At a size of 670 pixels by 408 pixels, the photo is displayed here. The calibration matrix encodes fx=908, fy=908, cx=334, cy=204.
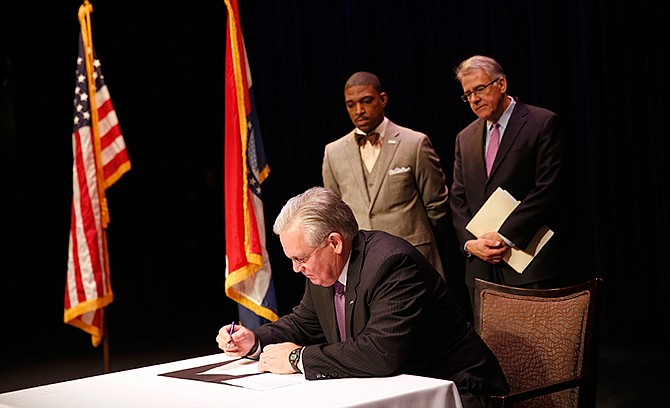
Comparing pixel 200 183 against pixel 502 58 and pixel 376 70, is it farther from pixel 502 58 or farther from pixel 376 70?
pixel 502 58

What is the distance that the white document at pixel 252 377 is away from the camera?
2.30 m

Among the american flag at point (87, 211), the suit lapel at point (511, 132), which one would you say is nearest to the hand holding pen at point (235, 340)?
the suit lapel at point (511, 132)

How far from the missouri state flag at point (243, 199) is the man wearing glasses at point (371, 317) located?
203cm

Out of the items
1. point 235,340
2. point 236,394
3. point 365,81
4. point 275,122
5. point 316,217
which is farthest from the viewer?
point 275,122

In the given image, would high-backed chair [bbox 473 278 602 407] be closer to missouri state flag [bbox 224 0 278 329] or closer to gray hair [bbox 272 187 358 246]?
gray hair [bbox 272 187 358 246]

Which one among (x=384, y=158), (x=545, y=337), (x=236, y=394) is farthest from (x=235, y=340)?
(x=384, y=158)

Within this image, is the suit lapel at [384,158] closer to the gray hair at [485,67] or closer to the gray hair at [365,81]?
the gray hair at [365,81]

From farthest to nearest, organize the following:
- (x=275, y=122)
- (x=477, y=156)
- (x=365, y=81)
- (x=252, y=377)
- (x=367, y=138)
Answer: (x=275, y=122) < (x=367, y=138) < (x=365, y=81) < (x=477, y=156) < (x=252, y=377)

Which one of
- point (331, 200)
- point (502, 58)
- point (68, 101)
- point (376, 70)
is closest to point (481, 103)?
point (331, 200)

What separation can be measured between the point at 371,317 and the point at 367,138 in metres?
2.06

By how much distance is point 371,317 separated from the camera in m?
2.49

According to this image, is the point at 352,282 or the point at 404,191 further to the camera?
the point at 404,191

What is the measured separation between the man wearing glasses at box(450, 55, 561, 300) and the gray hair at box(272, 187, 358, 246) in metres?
1.44

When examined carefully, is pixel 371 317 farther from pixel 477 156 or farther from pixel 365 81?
pixel 365 81
